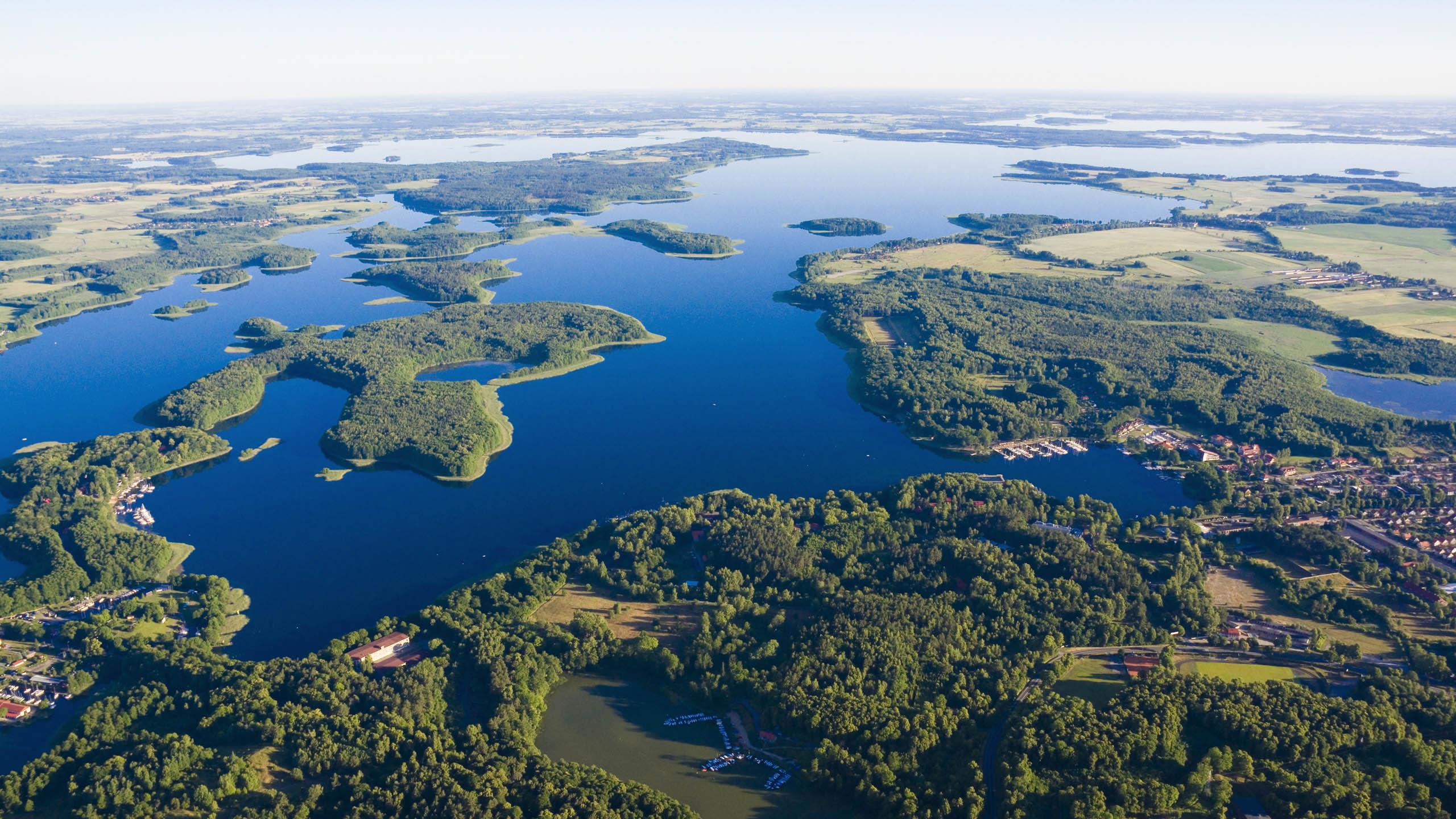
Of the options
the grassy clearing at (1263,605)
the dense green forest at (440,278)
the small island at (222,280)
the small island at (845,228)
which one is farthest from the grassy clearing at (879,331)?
the small island at (222,280)

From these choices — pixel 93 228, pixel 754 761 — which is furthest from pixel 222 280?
pixel 754 761

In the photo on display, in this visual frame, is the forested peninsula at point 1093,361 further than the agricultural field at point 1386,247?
No

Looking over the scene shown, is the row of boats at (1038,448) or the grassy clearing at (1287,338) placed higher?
the grassy clearing at (1287,338)

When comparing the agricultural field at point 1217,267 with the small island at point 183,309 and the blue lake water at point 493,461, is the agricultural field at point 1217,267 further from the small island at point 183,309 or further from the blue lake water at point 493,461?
the small island at point 183,309

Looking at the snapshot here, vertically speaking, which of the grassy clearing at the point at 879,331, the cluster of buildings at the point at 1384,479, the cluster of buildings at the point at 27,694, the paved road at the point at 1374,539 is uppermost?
the grassy clearing at the point at 879,331

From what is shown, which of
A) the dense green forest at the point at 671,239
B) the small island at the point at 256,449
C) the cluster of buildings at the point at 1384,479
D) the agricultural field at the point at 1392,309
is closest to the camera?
the cluster of buildings at the point at 1384,479

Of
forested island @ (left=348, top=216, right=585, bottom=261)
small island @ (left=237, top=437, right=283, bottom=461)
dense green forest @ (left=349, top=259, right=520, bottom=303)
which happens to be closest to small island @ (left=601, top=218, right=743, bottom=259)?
forested island @ (left=348, top=216, right=585, bottom=261)

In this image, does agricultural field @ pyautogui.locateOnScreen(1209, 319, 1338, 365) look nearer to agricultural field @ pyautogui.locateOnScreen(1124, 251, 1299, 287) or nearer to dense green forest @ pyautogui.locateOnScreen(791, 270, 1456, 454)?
dense green forest @ pyautogui.locateOnScreen(791, 270, 1456, 454)

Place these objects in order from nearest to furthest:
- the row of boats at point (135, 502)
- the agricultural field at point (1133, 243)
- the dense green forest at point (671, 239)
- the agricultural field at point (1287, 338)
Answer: the row of boats at point (135, 502) → the agricultural field at point (1287, 338) → the agricultural field at point (1133, 243) → the dense green forest at point (671, 239)
